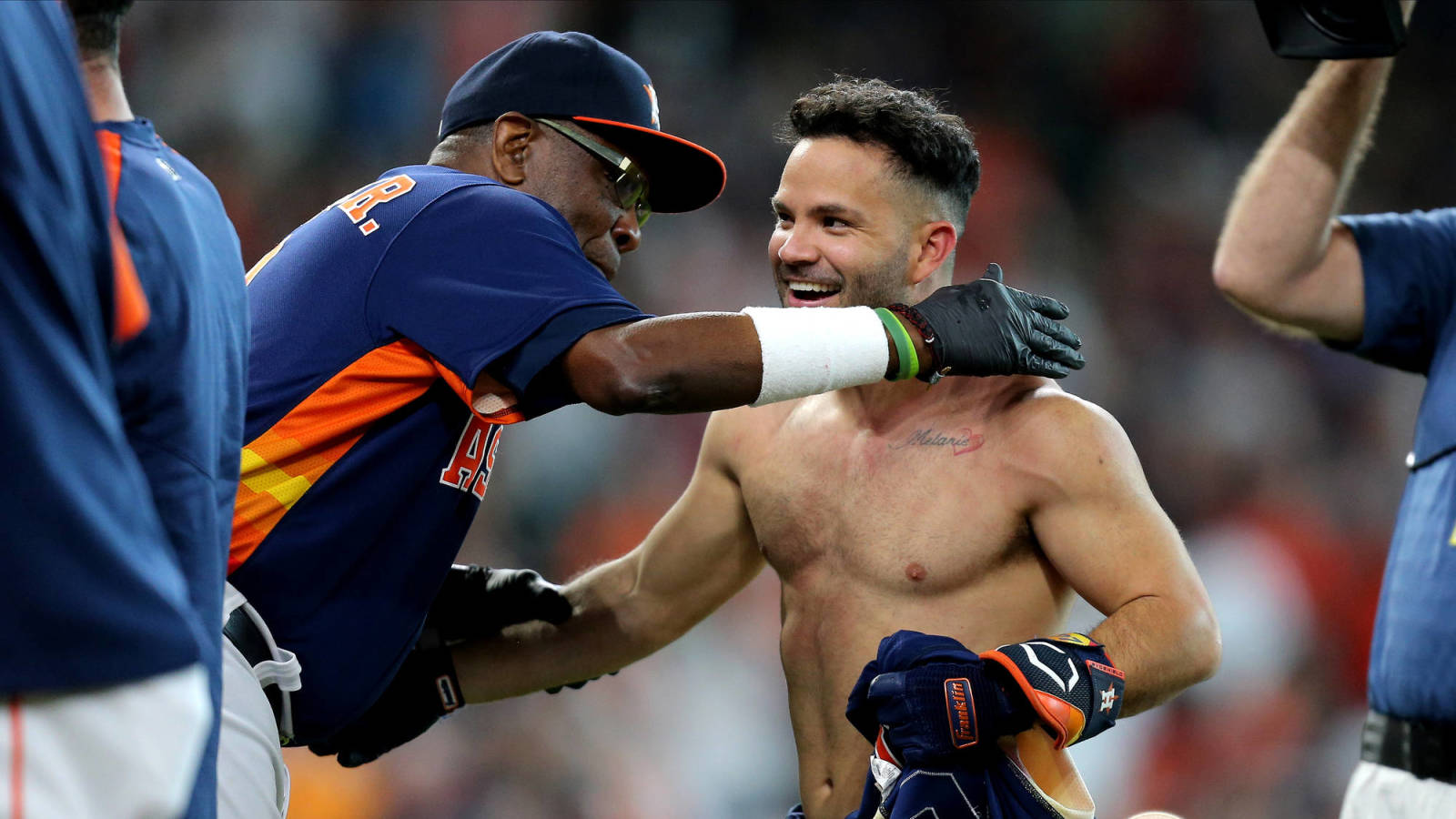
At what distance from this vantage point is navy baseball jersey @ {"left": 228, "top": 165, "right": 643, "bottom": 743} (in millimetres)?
2258

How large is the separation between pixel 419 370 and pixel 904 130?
139 cm

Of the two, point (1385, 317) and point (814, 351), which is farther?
point (1385, 317)

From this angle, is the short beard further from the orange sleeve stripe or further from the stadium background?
the stadium background

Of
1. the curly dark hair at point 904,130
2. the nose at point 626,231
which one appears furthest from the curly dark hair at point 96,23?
the curly dark hair at point 904,130

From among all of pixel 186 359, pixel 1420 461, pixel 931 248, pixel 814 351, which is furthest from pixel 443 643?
pixel 1420 461

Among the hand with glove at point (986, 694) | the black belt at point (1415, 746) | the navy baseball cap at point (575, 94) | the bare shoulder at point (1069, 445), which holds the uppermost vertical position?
the navy baseball cap at point (575, 94)

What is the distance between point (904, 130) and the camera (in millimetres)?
3174

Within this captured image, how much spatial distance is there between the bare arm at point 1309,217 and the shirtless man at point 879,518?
49 centimetres

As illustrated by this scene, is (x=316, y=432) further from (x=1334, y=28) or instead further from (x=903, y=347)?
(x=1334, y=28)

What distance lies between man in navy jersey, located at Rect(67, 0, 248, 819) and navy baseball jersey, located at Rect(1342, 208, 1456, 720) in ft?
7.46

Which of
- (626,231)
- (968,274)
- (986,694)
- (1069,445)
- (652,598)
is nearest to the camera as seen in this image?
(986,694)

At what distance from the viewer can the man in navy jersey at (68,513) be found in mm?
1142

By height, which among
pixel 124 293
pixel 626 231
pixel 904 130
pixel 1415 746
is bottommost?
pixel 1415 746

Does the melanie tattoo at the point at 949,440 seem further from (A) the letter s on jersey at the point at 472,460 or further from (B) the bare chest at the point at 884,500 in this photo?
(A) the letter s on jersey at the point at 472,460
